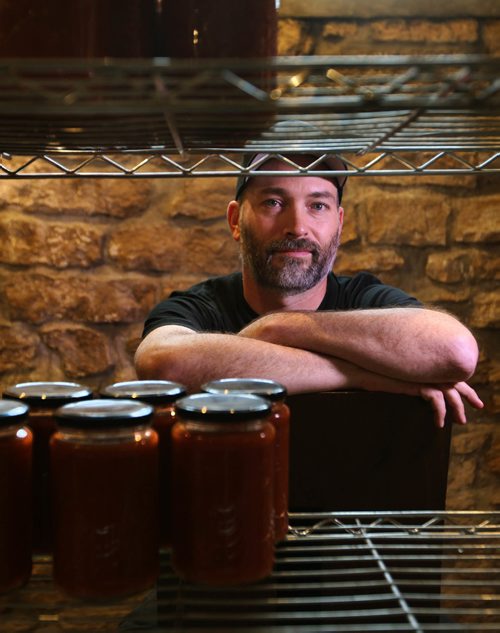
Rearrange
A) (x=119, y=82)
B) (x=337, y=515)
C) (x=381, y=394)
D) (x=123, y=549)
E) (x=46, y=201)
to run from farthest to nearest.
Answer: (x=46, y=201), (x=381, y=394), (x=337, y=515), (x=123, y=549), (x=119, y=82)

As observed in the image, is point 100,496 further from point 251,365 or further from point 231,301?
point 231,301

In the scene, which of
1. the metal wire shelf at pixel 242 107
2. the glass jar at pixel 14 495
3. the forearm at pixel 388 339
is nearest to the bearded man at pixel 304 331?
the forearm at pixel 388 339

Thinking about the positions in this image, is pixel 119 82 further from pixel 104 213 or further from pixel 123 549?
pixel 104 213

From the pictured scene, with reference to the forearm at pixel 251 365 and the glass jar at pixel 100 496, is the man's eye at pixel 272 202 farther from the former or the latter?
the glass jar at pixel 100 496

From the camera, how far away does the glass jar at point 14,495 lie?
761 millimetres

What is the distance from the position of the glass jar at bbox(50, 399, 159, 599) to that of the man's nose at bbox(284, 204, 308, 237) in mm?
1452

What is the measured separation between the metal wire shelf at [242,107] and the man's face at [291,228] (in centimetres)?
110

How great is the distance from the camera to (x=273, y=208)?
7.17 feet

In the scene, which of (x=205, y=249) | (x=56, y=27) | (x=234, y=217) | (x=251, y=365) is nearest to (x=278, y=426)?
(x=56, y=27)

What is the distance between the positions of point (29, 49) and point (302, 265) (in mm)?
1437

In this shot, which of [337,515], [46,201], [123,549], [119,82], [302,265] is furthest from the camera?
[46,201]

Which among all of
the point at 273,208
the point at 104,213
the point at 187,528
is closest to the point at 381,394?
the point at 187,528

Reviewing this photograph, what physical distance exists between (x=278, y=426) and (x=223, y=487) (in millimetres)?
135

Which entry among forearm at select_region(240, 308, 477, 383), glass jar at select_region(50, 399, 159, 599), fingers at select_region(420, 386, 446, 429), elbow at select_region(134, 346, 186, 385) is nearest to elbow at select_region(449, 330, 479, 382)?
forearm at select_region(240, 308, 477, 383)
